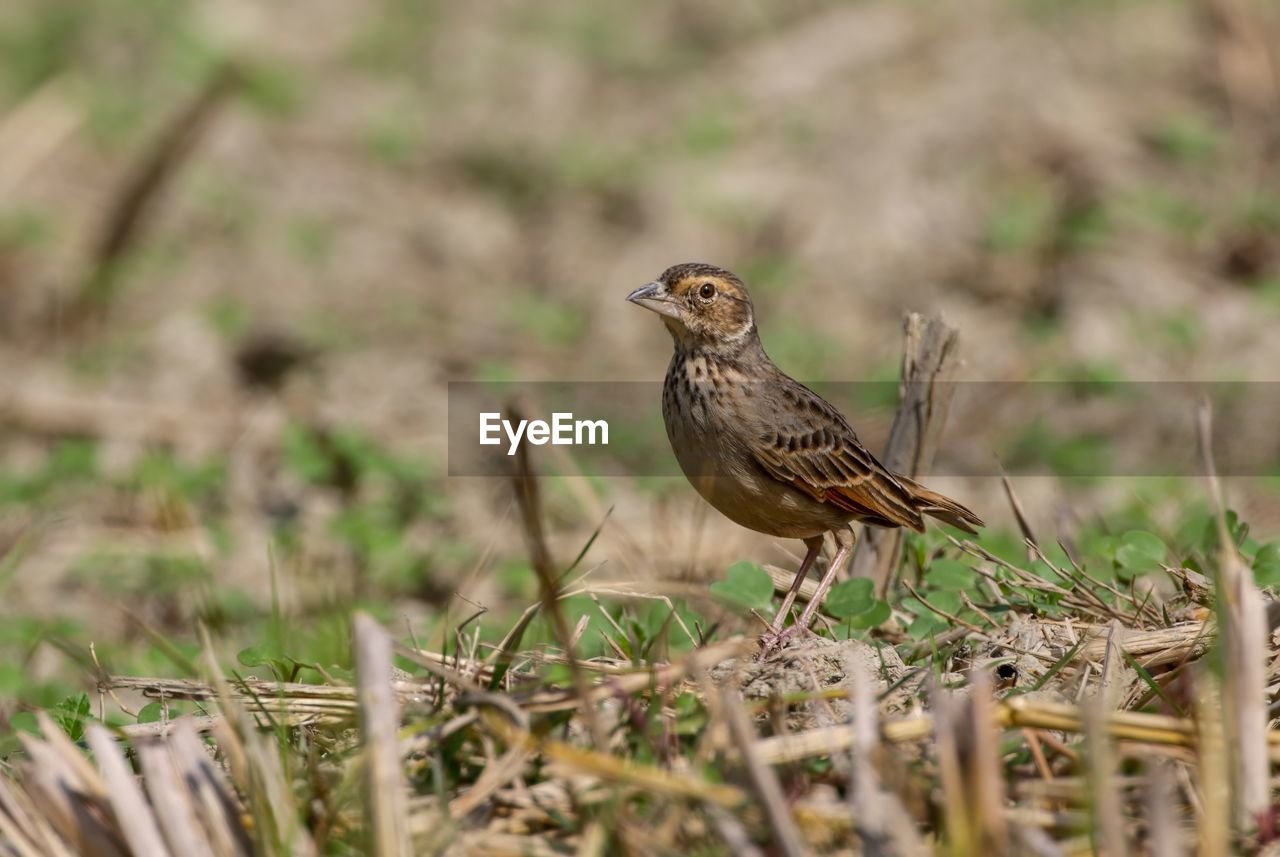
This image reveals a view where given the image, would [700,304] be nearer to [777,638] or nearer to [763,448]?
[763,448]

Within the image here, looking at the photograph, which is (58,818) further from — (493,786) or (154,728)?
(493,786)

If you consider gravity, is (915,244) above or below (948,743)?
above

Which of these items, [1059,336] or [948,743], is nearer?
[948,743]

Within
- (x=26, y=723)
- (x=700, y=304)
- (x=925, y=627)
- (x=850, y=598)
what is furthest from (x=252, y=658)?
(x=700, y=304)

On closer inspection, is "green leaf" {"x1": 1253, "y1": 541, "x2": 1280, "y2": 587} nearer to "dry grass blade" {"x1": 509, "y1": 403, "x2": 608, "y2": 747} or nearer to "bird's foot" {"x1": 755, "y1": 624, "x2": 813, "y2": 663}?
"bird's foot" {"x1": 755, "y1": 624, "x2": 813, "y2": 663}

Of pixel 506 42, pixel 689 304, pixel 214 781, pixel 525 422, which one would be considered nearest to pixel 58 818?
pixel 214 781

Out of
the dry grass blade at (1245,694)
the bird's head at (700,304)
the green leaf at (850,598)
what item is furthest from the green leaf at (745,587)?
the dry grass blade at (1245,694)
